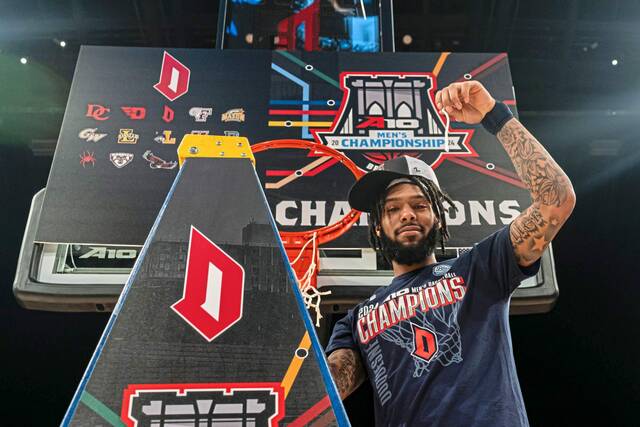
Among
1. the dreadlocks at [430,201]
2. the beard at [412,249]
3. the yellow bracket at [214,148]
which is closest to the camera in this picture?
the yellow bracket at [214,148]

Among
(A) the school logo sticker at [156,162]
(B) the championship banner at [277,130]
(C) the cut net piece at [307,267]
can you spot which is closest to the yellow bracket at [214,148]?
(C) the cut net piece at [307,267]

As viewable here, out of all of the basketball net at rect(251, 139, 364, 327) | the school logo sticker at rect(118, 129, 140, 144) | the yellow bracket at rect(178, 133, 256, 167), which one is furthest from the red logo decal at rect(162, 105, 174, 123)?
the yellow bracket at rect(178, 133, 256, 167)

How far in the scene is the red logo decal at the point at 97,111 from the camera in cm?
256

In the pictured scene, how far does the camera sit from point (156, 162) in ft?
7.95

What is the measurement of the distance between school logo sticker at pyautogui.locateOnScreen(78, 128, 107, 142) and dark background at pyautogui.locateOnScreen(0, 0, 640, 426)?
219 centimetres

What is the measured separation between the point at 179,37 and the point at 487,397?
3.89 metres

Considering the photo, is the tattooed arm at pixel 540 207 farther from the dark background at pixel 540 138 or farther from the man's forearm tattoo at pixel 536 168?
the dark background at pixel 540 138

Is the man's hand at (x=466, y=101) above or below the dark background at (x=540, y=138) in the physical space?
below

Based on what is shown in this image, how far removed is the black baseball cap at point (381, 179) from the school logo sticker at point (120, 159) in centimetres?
98

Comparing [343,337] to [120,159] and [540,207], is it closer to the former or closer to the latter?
[540,207]

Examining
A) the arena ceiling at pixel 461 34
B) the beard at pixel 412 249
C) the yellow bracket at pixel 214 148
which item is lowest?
the beard at pixel 412 249

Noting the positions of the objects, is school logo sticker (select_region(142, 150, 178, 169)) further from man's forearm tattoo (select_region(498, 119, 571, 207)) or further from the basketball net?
man's forearm tattoo (select_region(498, 119, 571, 207))

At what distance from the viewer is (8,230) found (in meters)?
5.22

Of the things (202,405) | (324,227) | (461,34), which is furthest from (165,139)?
(461,34)
